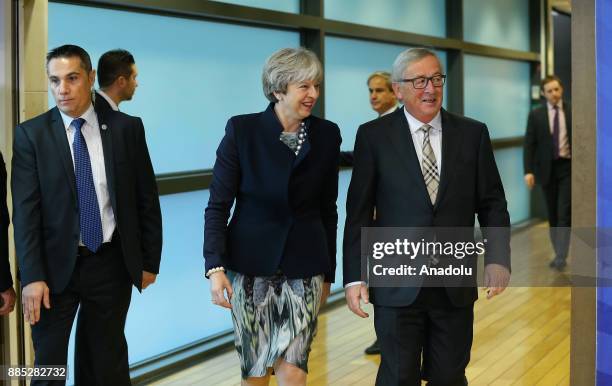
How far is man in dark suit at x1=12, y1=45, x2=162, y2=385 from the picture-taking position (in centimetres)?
349

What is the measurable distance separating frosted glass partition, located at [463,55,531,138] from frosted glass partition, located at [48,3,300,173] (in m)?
4.98

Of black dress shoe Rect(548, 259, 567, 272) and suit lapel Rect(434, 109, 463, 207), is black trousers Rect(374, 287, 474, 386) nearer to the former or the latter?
suit lapel Rect(434, 109, 463, 207)

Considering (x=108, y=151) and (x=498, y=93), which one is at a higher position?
(x=498, y=93)

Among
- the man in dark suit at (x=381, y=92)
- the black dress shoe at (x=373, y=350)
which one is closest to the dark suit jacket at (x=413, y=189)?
the man in dark suit at (x=381, y=92)

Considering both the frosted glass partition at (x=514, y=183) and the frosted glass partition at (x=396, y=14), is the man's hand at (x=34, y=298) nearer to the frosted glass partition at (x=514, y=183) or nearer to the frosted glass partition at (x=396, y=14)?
the frosted glass partition at (x=396, y=14)

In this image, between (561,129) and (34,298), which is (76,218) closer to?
(34,298)

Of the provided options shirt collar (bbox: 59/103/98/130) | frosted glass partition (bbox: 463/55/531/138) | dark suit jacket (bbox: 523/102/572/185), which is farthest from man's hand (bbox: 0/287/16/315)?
frosted glass partition (bbox: 463/55/531/138)

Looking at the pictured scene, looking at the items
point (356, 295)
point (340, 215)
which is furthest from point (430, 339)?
point (340, 215)

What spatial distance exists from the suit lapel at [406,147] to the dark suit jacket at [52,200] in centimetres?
107

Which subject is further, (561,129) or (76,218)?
(561,129)

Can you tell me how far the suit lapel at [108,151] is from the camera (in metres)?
3.61

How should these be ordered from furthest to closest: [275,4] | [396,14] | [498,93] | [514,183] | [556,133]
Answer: [514,183] → [498,93] → [396,14] → [556,133] → [275,4]

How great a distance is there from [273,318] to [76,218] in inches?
32.4

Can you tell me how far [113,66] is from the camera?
4.75m
